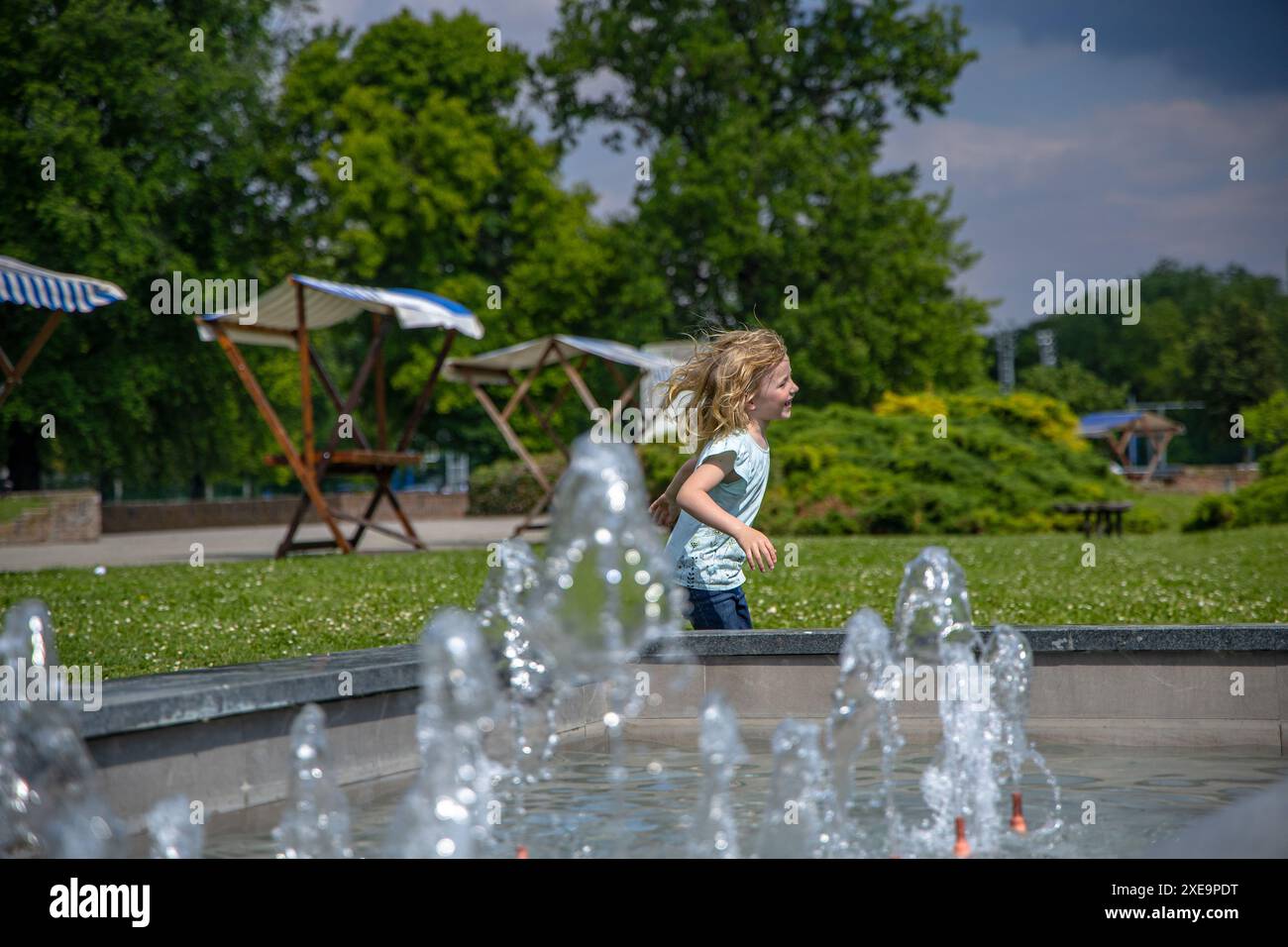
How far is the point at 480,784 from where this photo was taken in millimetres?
3475

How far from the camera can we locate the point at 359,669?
4.10m

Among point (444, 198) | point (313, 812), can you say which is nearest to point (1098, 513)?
point (313, 812)

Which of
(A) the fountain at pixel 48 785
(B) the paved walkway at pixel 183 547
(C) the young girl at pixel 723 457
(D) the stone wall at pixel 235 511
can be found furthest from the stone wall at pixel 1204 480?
(A) the fountain at pixel 48 785

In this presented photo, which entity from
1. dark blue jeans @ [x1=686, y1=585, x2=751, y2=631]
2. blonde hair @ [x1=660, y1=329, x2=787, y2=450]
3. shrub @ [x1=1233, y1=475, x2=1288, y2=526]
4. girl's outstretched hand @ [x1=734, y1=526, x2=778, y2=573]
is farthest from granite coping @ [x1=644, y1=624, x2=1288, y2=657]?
shrub @ [x1=1233, y1=475, x2=1288, y2=526]

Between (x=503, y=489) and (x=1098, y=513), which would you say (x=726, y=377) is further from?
(x=503, y=489)

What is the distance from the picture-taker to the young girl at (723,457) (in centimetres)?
516

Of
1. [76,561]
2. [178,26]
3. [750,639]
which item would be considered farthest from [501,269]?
[750,639]

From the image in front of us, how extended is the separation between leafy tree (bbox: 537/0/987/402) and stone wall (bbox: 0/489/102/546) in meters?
15.1

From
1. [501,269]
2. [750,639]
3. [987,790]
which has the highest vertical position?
[501,269]

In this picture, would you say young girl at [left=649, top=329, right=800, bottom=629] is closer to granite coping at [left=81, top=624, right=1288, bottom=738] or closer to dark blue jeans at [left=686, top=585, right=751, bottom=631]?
dark blue jeans at [left=686, top=585, right=751, bottom=631]
